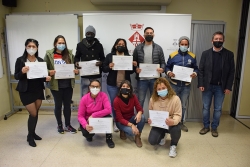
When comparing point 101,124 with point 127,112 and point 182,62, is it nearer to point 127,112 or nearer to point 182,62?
point 127,112

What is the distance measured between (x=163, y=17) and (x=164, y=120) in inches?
72.1

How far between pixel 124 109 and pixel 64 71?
1029 mm

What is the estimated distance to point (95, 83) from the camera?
2572 mm

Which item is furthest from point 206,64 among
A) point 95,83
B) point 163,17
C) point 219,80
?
point 95,83

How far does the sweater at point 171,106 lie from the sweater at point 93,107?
64 centimetres

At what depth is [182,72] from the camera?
2934 mm

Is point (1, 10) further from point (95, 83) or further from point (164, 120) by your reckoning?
point (164, 120)

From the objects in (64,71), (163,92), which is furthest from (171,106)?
(64,71)

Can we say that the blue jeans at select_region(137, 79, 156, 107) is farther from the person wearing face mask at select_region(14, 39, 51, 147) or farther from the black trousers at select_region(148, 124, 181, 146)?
the person wearing face mask at select_region(14, 39, 51, 147)

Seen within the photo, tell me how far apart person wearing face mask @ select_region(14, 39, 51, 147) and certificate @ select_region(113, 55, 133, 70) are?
0.96 m

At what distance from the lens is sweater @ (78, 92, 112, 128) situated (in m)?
2.59

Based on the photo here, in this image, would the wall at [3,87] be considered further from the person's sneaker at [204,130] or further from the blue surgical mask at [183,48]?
the person's sneaker at [204,130]

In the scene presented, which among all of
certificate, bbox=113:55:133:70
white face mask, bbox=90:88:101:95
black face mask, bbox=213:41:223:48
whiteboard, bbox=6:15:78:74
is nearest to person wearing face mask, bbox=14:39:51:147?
white face mask, bbox=90:88:101:95

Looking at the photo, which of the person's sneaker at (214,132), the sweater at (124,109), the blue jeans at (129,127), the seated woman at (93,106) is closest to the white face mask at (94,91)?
the seated woman at (93,106)
